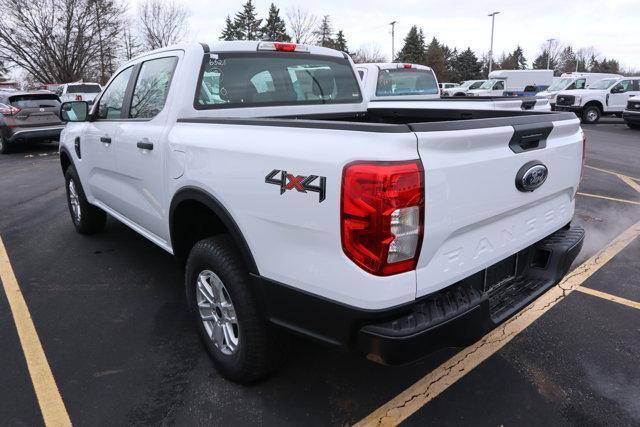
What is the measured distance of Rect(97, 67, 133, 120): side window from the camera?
4.05 m

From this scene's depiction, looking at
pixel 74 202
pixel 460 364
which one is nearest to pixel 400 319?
pixel 460 364

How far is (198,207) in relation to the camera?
9.64ft

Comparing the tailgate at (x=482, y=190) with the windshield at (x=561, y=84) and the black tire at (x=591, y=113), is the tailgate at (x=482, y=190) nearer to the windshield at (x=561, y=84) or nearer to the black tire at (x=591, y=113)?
the black tire at (x=591, y=113)

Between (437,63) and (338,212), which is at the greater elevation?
(437,63)

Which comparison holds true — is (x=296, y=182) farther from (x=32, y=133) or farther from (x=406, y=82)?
(x=32, y=133)

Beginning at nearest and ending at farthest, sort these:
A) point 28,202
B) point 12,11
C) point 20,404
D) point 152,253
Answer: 1. point 20,404
2. point 152,253
3. point 28,202
4. point 12,11

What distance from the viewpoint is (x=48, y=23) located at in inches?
1329

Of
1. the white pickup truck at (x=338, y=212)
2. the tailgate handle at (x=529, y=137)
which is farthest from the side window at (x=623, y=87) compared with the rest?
the tailgate handle at (x=529, y=137)

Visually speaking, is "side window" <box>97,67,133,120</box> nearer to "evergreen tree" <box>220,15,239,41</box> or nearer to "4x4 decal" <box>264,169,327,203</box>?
"4x4 decal" <box>264,169,327,203</box>

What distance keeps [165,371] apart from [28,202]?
19.2 feet

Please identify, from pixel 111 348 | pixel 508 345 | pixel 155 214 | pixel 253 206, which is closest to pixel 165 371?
pixel 111 348

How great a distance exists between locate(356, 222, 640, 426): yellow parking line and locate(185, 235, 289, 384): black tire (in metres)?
0.58

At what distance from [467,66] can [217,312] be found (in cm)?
7627

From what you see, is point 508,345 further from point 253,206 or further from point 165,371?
point 165,371
